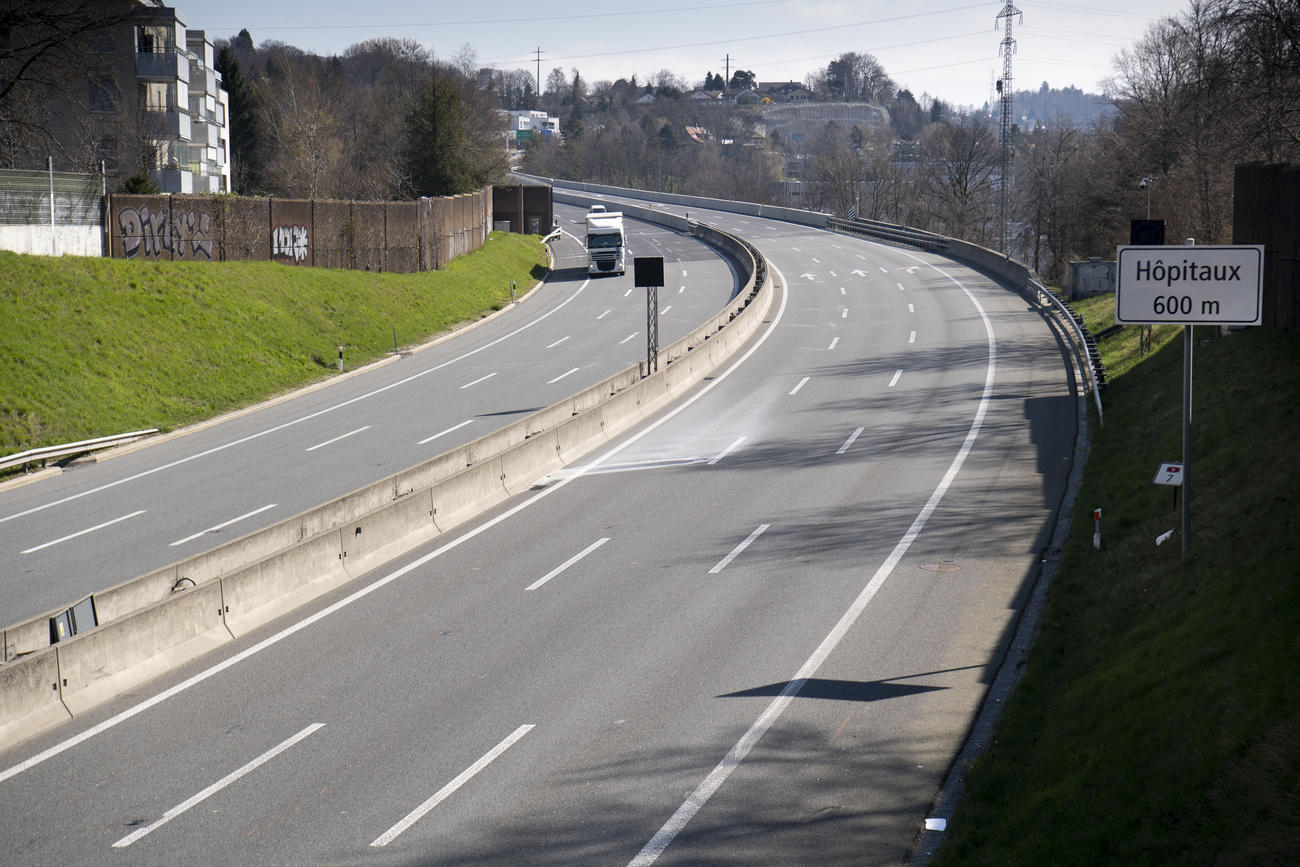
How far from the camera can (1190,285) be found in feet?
44.0

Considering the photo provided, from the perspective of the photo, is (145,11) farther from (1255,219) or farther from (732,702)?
(732,702)

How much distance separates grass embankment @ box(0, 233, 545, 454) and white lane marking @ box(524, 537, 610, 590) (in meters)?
17.4

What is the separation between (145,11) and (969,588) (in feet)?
192

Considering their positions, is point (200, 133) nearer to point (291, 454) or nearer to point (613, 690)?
point (291, 454)

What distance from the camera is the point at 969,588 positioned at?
56.9ft

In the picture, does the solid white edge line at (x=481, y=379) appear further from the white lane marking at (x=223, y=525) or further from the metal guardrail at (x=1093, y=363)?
the metal guardrail at (x=1093, y=363)

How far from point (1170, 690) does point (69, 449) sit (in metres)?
27.1

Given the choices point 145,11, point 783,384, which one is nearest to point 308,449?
point 783,384

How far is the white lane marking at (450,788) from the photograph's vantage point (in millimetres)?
9961

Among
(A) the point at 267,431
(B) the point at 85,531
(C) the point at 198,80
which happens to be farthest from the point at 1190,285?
(C) the point at 198,80

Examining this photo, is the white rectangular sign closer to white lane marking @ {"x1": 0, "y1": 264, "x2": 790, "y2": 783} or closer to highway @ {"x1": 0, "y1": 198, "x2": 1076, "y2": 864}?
highway @ {"x1": 0, "y1": 198, "x2": 1076, "y2": 864}

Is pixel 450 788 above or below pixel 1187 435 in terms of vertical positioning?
below

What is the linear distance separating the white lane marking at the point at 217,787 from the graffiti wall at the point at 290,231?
34575 mm

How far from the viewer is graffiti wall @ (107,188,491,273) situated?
42.4 meters
